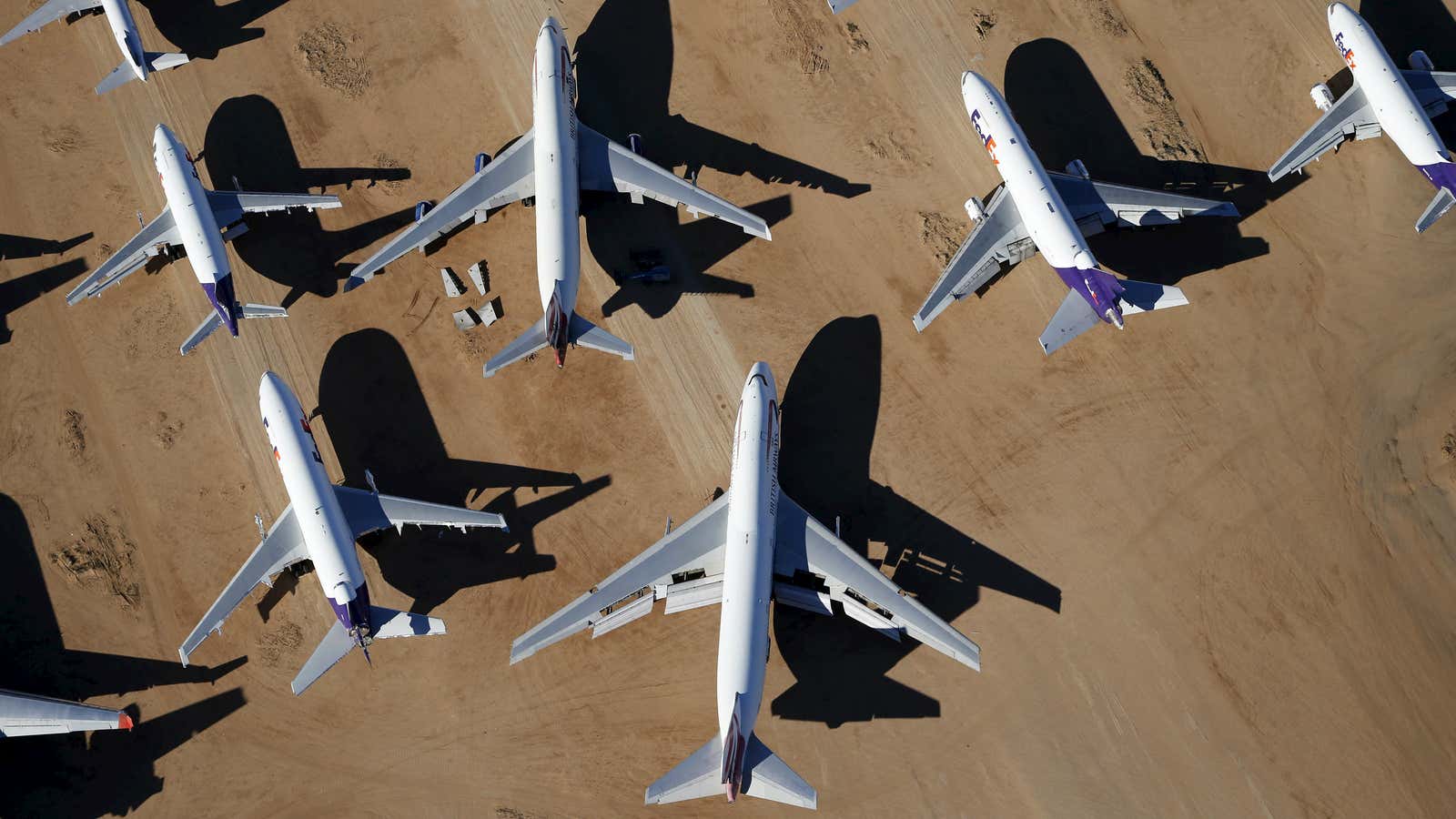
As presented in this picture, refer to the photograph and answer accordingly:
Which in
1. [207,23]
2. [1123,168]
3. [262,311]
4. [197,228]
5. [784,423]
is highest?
[207,23]

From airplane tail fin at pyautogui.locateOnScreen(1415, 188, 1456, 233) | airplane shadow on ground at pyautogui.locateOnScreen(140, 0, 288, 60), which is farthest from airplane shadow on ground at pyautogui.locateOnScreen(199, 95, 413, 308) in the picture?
airplane tail fin at pyautogui.locateOnScreen(1415, 188, 1456, 233)

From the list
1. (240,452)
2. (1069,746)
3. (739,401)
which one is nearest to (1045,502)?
(1069,746)

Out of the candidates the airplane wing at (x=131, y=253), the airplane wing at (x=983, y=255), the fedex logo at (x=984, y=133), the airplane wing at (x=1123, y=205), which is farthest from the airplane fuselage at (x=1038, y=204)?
the airplane wing at (x=131, y=253)

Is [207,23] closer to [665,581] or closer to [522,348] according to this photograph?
[522,348]

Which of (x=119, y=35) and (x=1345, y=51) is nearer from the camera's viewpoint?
(x=1345, y=51)

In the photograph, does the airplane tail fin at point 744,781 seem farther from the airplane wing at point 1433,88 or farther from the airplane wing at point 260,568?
the airplane wing at point 1433,88

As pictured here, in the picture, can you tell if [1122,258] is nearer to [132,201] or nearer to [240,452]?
[240,452]

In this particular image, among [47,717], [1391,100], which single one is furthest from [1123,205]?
[47,717]
